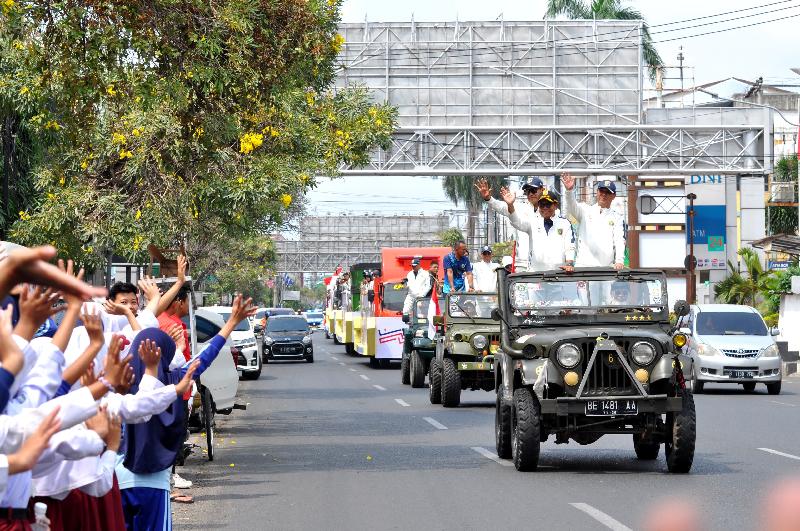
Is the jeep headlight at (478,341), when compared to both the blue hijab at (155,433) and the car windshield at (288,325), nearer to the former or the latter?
the blue hijab at (155,433)

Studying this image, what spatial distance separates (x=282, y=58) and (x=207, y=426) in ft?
14.3

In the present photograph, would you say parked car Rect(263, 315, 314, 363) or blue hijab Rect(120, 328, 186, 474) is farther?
parked car Rect(263, 315, 314, 363)

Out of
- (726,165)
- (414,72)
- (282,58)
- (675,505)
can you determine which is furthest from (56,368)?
(726,165)

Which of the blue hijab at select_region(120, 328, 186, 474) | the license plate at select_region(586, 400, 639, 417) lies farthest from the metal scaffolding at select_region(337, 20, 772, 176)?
the blue hijab at select_region(120, 328, 186, 474)

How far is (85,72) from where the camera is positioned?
49.7ft

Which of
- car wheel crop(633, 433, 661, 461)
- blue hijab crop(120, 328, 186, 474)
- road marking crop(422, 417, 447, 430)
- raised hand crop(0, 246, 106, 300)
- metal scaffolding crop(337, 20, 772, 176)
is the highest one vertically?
metal scaffolding crop(337, 20, 772, 176)

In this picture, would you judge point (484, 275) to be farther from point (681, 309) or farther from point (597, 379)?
point (597, 379)

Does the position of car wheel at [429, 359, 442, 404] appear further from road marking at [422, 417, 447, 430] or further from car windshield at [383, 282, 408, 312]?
car windshield at [383, 282, 408, 312]

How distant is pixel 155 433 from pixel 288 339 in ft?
123

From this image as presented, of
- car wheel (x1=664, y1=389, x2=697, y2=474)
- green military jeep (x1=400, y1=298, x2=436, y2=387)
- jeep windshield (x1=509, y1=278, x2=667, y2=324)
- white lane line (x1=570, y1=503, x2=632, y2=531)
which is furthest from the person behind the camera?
green military jeep (x1=400, y1=298, x2=436, y2=387)

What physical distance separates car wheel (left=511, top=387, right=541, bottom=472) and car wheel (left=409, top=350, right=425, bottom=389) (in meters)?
15.0

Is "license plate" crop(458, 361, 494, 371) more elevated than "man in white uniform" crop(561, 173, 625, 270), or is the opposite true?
"man in white uniform" crop(561, 173, 625, 270)

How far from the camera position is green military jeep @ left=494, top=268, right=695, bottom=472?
13461 millimetres

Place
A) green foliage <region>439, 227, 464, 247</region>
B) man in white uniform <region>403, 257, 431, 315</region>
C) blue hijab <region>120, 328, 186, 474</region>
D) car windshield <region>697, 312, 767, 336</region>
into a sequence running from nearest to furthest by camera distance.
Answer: blue hijab <region>120, 328, 186, 474</region>
car windshield <region>697, 312, 767, 336</region>
man in white uniform <region>403, 257, 431, 315</region>
green foliage <region>439, 227, 464, 247</region>
